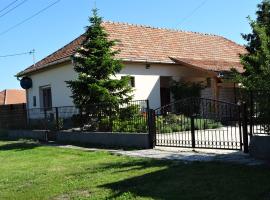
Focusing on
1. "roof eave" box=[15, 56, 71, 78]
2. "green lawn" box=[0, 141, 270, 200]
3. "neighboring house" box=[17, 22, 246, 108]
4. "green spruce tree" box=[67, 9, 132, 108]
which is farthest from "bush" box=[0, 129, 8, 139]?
"green lawn" box=[0, 141, 270, 200]

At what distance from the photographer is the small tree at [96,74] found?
1767cm

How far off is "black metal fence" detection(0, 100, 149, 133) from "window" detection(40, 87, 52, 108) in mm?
6336

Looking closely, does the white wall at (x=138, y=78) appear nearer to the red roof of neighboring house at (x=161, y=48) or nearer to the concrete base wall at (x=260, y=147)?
the red roof of neighboring house at (x=161, y=48)

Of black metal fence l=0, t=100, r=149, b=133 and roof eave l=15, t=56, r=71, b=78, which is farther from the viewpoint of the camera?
roof eave l=15, t=56, r=71, b=78

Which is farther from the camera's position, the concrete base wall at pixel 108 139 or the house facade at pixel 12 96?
the house facade at pixel 12 96

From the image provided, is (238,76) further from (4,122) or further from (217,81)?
(4,122)

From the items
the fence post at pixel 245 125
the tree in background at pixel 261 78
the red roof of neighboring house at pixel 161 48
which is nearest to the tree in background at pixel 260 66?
the tree in background at pixel 261 78

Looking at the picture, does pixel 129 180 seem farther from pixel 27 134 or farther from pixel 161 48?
pixel 161 48

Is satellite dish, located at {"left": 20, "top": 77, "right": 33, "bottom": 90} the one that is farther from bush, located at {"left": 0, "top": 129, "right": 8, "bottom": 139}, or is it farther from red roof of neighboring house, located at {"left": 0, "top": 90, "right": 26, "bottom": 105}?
red roof of neighboring house, located at {"left": 0, "top": 90, "right": 26, "bottom": 105}

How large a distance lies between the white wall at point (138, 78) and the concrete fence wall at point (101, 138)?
4000 mm

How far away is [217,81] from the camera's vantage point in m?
24.4

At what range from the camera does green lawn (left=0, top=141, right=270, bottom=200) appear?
7355 mm

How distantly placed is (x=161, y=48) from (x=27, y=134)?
30.2ft

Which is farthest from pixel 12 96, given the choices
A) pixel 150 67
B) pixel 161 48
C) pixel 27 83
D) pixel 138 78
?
pixel 138 78
